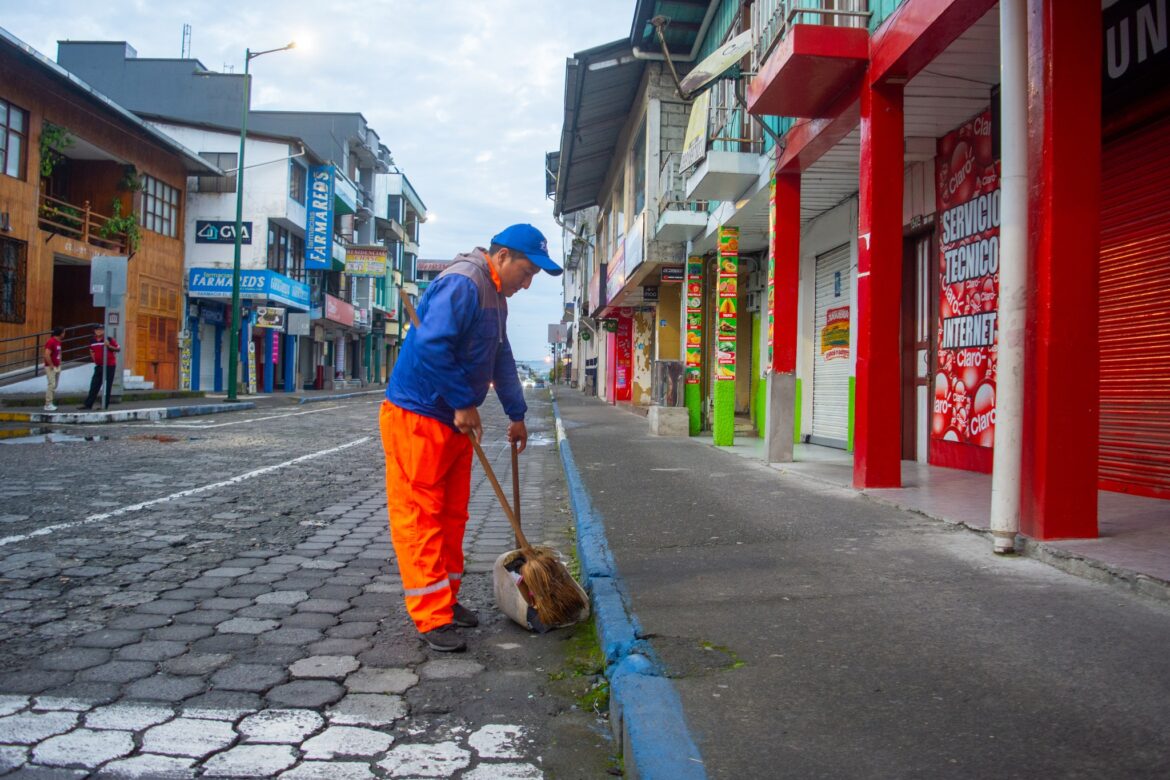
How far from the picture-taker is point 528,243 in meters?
3.86

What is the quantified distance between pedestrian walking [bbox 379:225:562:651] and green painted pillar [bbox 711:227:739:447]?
9344 millimetres

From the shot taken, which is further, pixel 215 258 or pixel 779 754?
pixel 215 258

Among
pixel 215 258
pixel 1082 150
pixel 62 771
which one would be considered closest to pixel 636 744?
pixel 62 771

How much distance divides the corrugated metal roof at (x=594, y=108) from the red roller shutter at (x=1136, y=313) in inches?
480

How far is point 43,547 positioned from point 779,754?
4636 mm

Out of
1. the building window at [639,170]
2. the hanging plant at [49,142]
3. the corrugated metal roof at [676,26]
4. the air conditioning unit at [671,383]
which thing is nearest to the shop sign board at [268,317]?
the hanging plant at [49,142]

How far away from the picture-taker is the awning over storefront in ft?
97.7

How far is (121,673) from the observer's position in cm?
313

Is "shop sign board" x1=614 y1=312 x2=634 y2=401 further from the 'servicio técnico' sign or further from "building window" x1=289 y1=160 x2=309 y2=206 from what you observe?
"building window" x1=289 y1=160 x2=309 y2=206

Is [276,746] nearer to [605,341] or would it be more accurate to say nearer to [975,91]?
[975,91]

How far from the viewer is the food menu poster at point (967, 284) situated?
27.1ft

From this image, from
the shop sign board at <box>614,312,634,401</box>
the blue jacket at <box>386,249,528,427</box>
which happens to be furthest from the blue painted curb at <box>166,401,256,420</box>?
the blue jacket at <box>386,249,528,427</box>

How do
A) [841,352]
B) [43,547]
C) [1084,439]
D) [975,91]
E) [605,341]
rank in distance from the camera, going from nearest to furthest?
[1084,439] < [43,547] < [975,91] < [841,352] < [605,341]

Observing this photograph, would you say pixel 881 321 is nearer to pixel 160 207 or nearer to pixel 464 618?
pixel 464 618
